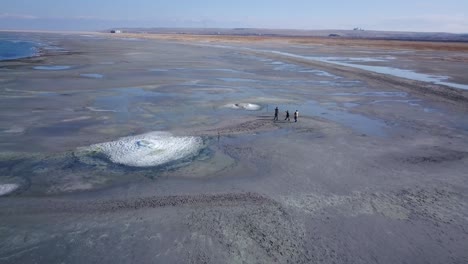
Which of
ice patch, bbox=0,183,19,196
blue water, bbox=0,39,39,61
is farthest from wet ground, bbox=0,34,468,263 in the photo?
blue water, bbox=0,39,39,61

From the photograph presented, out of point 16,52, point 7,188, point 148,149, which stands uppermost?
point 16,52

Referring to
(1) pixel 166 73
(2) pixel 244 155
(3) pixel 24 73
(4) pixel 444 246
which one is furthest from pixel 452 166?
(3) pixel 24 73

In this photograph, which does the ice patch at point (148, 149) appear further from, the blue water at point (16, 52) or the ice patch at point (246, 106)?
the blue water at point (16, 52)

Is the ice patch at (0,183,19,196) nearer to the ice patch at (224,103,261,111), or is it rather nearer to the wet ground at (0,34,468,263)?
the wet ground at (0,34,468,263)

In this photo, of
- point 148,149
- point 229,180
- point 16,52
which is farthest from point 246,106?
point 16,52

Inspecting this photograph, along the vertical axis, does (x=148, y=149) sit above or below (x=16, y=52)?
below

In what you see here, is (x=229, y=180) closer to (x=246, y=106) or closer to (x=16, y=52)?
(x=246, y=106)
